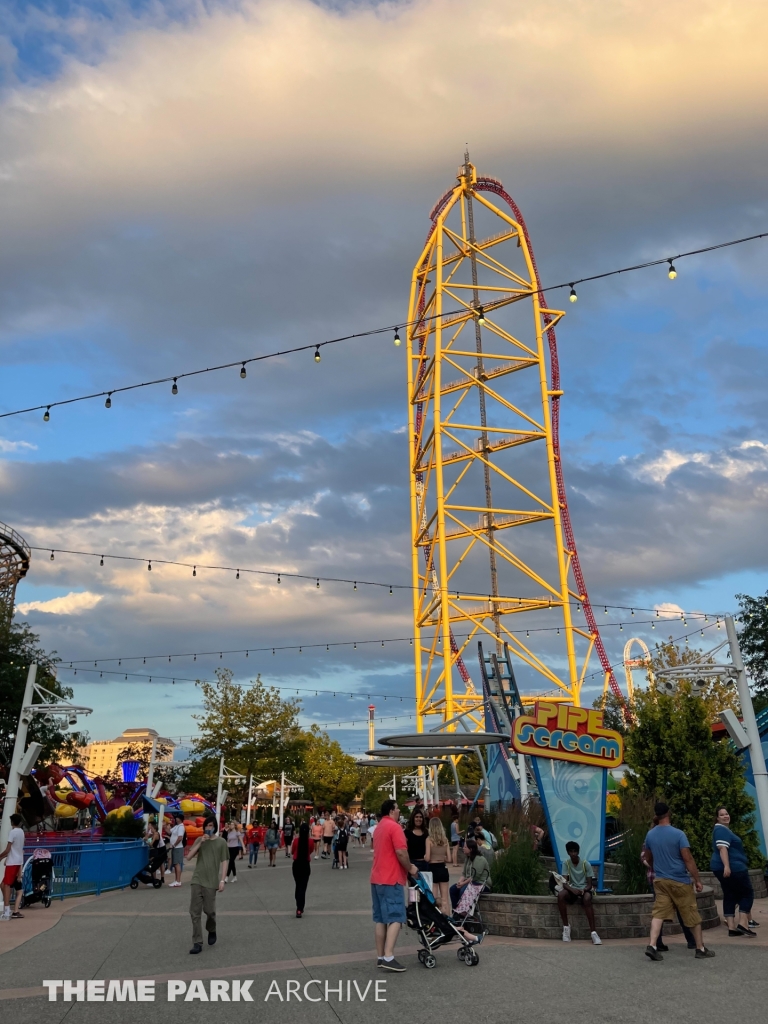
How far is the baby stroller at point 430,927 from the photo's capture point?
7.99 m

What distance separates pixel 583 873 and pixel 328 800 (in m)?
67.7

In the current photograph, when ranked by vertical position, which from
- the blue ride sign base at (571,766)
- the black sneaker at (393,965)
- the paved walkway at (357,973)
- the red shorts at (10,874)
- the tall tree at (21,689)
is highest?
the tall tree at (21,689)

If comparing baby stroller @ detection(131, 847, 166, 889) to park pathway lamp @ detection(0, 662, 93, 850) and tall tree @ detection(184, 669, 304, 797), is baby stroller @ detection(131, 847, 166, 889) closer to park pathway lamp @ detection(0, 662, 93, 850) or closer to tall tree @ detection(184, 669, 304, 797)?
park pathway lamp @ detection(0, 662, 93, 850)

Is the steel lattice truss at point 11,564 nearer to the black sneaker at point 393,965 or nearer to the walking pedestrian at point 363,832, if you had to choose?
the walking pedestrian at point 363,832

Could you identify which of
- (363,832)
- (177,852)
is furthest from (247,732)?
(177,852)

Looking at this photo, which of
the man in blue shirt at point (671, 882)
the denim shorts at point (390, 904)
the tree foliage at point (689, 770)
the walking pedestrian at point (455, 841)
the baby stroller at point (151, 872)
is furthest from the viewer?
the walking pedestrian at point (455, 841)

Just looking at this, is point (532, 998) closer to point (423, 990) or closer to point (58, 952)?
point (423, 990)

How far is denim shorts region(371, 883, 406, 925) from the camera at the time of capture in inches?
301

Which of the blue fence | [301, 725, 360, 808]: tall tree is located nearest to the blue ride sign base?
the blue fence

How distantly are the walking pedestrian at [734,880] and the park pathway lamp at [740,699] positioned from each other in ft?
12.3

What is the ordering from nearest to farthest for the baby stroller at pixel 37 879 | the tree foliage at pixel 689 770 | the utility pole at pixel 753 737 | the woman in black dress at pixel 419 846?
the woman in black dress at pixel 419 846 → the utility pole at pixel 753 737 → the tree foliage at pixel 689 770 → the baby stroller at pixel 37 879

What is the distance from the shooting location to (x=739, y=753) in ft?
47.8

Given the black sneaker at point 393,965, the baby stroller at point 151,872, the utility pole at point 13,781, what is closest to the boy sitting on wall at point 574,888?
the black sneaker at point 393,965

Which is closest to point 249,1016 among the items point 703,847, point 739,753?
point 703,847
